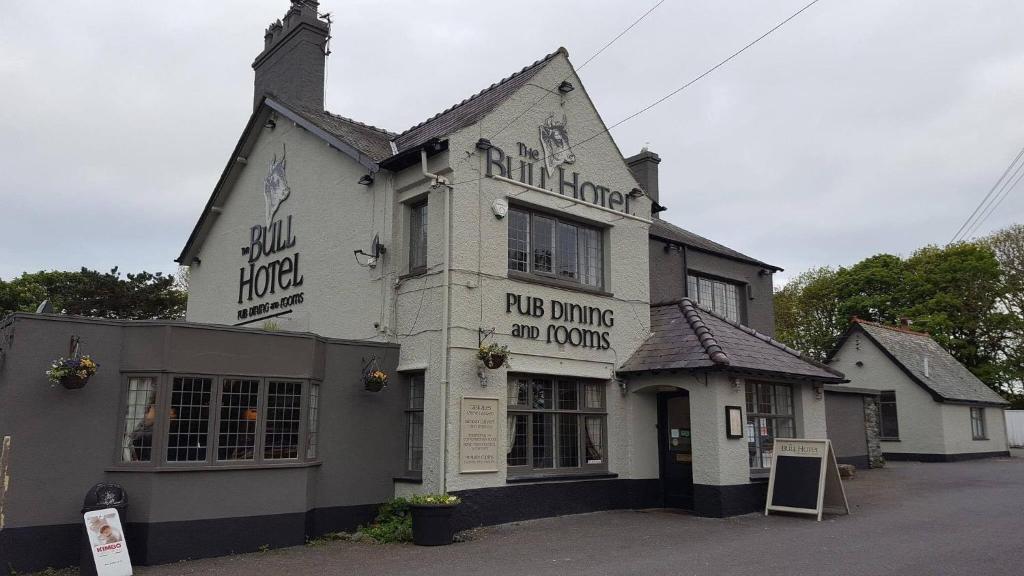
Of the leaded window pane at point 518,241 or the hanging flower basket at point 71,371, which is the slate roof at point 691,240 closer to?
the leaded window pane at point 518,241

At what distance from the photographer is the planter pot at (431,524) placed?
Answer: 11.1 meters

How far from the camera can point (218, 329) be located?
1122 centimetres

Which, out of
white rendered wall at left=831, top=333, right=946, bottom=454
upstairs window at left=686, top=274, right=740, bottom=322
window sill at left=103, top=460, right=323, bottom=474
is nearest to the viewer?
window sill at left=103, top=460, right=323, bottom=474

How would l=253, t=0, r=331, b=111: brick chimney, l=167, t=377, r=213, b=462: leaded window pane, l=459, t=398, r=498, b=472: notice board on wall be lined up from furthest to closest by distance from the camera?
l=253, t=0, r=331, b=111: brick chimney → l=459, t=398, r=498, b=472: notice board on wall → l=167, t=377, r=213, b=462: leaded window pane

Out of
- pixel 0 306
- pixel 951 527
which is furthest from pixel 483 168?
pixel 0 306

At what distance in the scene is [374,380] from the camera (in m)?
12.5

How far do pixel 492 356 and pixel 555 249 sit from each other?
3.17 meters

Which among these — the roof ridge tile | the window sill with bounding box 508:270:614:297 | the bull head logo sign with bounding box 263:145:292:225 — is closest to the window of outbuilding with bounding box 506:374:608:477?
the window sill with bounding box 508:270:614:297

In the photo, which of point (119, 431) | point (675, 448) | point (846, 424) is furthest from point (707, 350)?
point (846, 424)

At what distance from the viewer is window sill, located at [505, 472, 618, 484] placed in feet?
42.6

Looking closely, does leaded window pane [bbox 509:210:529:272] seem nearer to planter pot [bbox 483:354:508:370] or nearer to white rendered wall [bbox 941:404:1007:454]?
planter pot [bbox 483:354:508:370]

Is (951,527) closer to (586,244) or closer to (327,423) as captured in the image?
(586,244)

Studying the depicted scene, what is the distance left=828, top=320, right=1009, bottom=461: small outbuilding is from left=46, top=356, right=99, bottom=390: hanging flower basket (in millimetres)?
25553

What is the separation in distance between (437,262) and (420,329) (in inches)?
47.5
